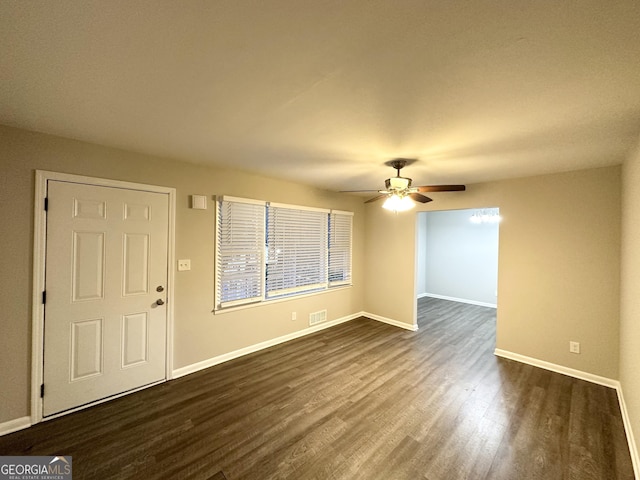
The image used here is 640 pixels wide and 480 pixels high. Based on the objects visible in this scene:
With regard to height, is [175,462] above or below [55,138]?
below

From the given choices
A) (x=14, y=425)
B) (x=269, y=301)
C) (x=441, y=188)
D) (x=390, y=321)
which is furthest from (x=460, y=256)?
(x=14, y=425)

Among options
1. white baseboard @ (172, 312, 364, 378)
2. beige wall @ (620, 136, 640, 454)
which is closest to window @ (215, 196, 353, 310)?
white baseboard @ (172, 312, 364, 378)

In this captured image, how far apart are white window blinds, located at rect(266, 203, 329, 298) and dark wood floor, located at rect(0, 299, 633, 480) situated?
3.76ft

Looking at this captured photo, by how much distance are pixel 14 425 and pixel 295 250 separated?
3239 millimetres

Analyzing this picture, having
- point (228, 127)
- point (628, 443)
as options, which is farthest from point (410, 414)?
point (228, 127)

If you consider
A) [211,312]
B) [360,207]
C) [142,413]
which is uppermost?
[360,207]

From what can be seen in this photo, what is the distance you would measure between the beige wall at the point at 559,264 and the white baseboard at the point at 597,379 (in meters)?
0.05

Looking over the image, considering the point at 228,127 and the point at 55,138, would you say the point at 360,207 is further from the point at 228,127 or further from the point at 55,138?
the point at 55,138

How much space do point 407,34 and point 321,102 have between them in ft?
2.17

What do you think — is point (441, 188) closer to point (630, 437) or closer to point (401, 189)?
point (401, 189)

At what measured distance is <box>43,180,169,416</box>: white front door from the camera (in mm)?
2277

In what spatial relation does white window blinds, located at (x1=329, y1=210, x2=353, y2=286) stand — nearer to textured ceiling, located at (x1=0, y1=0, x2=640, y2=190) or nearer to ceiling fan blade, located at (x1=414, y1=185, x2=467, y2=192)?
ceiling fan blade, located at (x1=414, y1=185, x2=467, y2=192)

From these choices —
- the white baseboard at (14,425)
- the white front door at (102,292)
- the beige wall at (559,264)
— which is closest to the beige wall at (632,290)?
the beige wall at (559,264)

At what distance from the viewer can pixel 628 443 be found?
2.06m
